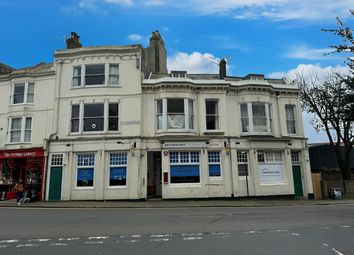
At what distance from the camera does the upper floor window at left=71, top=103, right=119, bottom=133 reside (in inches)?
948

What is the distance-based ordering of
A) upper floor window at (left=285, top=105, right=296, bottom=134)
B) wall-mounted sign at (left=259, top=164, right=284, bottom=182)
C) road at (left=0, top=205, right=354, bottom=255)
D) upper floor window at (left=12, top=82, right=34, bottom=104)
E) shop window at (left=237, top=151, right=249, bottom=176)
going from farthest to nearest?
1. upper floor window at (left=285, top=105, right=296, bottom=134)
2. upper floor window at (left=12, top=82, right=34, bottom=104)
3. wall-mounted sign at (left=259, top=164, right=284, bottom=182)
4. shop window at (left=237, top=151, right=249, bottom=176)
5. road at (left=0, top=205, right=354, bottom=255)

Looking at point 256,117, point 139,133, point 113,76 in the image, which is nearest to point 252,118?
point 256,117

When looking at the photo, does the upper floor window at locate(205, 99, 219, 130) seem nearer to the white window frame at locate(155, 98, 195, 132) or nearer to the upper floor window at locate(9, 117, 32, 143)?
the white window frame at locate(155, 98, 195, 132)

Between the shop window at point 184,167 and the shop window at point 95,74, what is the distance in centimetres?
792

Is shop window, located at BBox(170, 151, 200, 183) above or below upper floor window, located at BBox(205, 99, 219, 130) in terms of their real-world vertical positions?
below

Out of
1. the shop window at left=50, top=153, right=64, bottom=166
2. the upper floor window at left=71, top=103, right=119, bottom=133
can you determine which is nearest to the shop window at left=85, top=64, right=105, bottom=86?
the upper floor window at left=71, top=103, right=119, bottom=133

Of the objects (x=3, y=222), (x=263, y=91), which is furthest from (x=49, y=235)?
(x=263, y=91)

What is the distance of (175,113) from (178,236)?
15871 mm

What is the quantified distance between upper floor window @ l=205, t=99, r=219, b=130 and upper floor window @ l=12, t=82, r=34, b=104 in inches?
551

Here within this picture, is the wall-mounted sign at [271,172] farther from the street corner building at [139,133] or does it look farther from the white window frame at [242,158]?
the white window frame at [242,158]

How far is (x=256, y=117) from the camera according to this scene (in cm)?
2534

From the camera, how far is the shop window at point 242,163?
80.3 ft

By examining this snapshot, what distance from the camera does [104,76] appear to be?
81.1ft

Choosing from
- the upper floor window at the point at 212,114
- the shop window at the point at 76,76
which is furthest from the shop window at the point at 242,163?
the shop window at the point at 76,76
